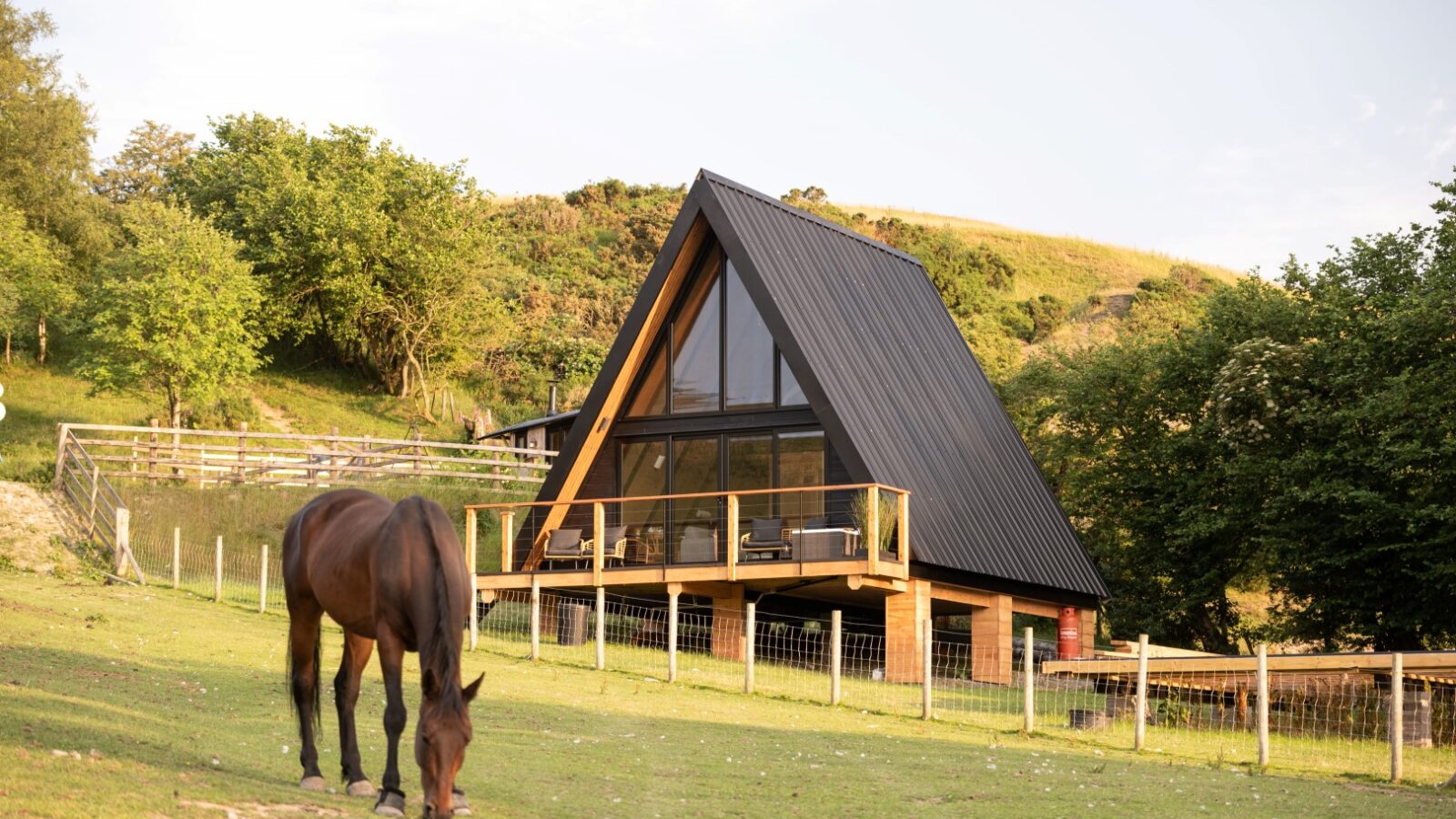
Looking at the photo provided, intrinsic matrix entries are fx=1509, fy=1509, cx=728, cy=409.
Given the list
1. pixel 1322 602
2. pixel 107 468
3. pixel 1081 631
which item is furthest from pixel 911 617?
pixel 107 468

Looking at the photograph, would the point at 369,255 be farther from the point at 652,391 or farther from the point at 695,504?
the point at 695,504

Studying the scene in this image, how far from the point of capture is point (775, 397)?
73.2ft

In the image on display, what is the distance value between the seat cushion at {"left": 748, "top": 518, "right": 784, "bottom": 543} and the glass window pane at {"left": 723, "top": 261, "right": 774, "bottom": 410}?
1993 mm

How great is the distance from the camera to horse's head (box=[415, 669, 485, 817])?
7.34 meters

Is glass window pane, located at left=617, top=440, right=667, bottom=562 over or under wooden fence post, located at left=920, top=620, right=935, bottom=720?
over

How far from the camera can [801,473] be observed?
2211cm

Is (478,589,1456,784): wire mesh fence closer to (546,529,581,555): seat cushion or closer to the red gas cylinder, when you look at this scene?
the red gas cylinder

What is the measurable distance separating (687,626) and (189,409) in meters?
25.2

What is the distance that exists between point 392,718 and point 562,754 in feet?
11.9

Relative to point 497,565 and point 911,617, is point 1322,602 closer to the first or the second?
point 911,617

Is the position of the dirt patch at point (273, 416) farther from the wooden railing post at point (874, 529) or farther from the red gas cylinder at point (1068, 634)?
the wooden railing post at point (874, 529)

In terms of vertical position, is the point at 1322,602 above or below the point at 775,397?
below

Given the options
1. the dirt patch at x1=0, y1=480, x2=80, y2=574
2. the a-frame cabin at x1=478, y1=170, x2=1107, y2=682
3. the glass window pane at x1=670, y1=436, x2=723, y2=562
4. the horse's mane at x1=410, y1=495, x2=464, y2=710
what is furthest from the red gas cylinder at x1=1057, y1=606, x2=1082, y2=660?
the horse's mane at x1=410, y1=495, x2=464, y2=710

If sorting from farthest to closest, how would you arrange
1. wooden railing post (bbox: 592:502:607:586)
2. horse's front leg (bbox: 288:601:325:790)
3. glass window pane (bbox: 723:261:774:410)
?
glass window pane (bbox: 723:261:774:410), wooden railing post (bbox: 592:502:607:586), horse's front leg (bbox: 288:601:325:790)
